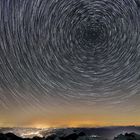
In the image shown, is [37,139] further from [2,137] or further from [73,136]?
[2,137]

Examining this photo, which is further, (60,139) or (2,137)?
(60,139)

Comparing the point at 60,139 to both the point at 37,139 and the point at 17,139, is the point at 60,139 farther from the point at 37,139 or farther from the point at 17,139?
the point at 37,139

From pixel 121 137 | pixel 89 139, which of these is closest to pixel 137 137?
pixel 121 137

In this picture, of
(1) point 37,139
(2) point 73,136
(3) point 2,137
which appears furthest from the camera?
(1) point 37,139

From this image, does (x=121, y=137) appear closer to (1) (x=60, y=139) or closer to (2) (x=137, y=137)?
(2) (x=137, y=137)

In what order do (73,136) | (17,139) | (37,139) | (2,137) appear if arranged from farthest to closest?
(37,139), (73,136), (17,139), (2,137)

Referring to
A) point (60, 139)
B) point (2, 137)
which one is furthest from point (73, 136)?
point (2, 137)

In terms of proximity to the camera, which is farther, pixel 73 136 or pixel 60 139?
pixel 73 136
